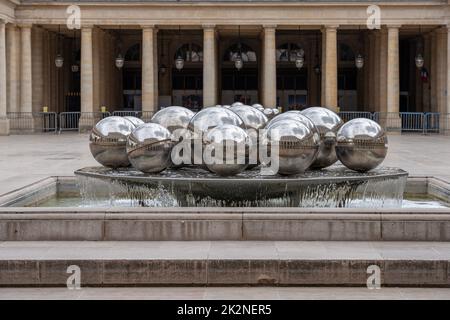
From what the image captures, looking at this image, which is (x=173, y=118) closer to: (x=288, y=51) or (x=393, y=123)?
(x=393, y=123)

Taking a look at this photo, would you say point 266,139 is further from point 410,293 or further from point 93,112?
point 93,112

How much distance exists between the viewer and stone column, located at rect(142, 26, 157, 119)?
4362 cm

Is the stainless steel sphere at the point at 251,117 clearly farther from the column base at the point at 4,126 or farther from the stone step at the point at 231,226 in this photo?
the column base at the point at 4,126

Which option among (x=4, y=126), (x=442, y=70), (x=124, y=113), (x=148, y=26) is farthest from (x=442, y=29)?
(x=4, y=126)

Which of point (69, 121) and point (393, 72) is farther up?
point (393, 72)

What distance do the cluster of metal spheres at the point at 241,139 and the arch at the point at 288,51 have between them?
41352 millimetres

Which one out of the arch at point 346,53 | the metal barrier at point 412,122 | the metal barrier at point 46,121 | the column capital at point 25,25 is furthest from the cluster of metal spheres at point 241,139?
the arch at point 346,53

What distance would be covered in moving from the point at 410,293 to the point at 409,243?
1.46 metres

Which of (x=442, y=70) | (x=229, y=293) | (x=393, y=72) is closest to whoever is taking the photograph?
(x=229, y=293)

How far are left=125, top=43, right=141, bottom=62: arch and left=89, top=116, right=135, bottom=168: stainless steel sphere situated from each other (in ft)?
137

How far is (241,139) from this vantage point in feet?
34.9

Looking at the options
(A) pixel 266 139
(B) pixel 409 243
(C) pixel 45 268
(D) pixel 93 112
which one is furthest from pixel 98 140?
(D) pixel 93 112

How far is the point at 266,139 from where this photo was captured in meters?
11.0

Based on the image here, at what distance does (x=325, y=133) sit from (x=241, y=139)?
246cm
